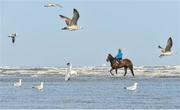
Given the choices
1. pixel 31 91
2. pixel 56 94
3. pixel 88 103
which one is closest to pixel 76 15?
pixel 88 103

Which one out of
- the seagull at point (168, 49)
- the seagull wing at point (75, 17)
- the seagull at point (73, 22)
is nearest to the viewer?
the seagull at point (73, 22)

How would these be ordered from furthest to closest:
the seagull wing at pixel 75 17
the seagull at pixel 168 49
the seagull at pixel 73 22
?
1. the seagull at pixel 168 49
2. the seagull wing at pixel 75 17
3. the seagull at pixel 73 22

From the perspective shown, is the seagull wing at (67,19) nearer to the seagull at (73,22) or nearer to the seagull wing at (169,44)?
the seagull at (73,22)

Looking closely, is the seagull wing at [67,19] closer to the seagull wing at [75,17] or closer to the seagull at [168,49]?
the seagull wing at [75,17]

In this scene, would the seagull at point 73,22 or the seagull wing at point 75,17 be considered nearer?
the seagull at point 73,22

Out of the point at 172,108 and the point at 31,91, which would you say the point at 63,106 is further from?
the point at 31,91

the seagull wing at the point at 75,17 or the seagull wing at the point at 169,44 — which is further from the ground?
the seagull wing at the point at 75,17

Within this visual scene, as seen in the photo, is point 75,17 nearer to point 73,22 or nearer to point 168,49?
point 73,22

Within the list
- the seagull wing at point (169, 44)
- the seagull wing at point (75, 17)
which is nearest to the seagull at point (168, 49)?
the seagull wing at point (169, 44)

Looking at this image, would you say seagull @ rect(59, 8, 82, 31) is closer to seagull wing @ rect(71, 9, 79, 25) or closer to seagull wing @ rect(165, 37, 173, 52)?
seagull wing @ rect(71, 9, 79, 25)

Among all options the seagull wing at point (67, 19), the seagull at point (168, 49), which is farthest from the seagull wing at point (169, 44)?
the seagull wing at point (67, 19)

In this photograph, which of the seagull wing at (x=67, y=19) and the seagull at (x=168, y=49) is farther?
the seagull at (x=168, y=49)

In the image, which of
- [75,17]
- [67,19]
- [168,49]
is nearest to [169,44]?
[168,49]

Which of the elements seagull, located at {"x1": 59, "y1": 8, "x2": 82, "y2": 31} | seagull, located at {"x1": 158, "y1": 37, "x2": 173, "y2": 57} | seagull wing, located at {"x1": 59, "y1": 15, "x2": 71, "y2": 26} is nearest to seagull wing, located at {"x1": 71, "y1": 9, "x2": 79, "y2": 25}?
seagull, located at {"x1": 59, "y1": 8, "x2": 82, "y2": 31}
